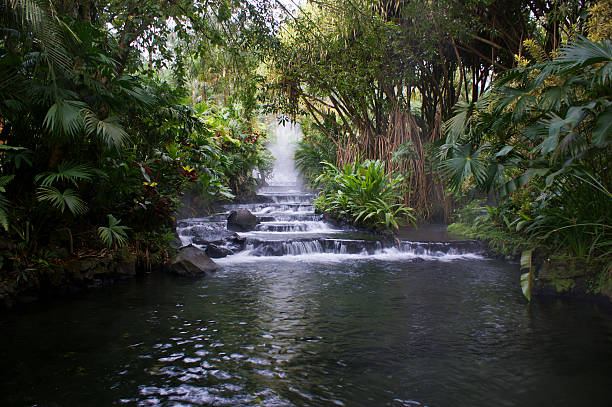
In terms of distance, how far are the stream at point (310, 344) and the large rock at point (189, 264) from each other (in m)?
0.27

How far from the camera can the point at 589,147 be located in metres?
3.79

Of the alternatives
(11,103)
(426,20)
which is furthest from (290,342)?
(426,20)

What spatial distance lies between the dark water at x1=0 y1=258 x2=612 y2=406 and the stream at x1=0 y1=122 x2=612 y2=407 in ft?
0.04

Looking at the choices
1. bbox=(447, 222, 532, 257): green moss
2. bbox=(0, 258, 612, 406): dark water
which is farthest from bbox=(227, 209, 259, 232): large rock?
bbox=(447, 222, 532, 257): green moss

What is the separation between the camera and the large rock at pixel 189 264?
6027mm

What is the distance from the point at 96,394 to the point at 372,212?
22.9ft

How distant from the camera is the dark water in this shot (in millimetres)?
2705

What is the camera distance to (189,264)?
6.06 meters

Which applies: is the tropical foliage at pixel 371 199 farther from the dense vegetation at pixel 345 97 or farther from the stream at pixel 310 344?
the stream at pixel 310 344

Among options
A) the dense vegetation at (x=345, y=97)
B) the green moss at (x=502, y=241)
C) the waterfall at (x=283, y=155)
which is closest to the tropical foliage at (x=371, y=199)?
the dense vegetation at (x=345, y=97)

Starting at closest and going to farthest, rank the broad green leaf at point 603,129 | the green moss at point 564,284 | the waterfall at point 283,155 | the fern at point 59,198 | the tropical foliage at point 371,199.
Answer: the broad green leaf at point 603,129, the fern at point 59,198, the green moss at point 564,284, the tropical foliage at point 371,199, the waterfall at point 283,155

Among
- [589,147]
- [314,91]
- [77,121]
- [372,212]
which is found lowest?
[372,212]

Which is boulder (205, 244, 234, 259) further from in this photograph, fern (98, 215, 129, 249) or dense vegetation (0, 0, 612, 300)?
fern (98, 215, 129, 249)

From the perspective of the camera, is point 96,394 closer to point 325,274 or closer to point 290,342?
point 290,342
